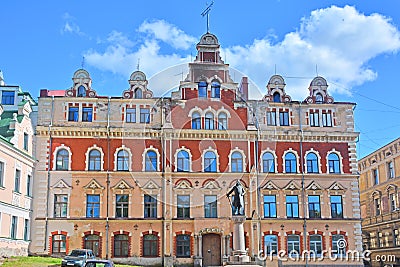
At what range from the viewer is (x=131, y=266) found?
40.6 meters

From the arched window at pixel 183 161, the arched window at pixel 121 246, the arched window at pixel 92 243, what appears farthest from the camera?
the arched window at pixel 183 161

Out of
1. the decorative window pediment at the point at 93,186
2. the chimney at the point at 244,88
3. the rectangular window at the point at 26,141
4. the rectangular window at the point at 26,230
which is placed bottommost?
the rectangular window at the point at 26,230

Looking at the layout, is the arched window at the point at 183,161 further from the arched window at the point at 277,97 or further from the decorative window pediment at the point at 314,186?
the decorative window pediment at the point at 314,186

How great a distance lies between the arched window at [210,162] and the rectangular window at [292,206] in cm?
686

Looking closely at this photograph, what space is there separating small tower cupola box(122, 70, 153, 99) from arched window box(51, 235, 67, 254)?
12934mm

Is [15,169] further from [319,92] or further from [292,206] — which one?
[319,92]

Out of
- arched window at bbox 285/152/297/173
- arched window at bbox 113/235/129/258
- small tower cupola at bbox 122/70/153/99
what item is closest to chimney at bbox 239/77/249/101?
arched window at bbox 285/152/297/173

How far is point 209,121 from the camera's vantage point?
47.0 metres

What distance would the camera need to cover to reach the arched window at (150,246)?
4412 cm

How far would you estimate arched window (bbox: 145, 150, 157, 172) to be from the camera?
4569 centimetres

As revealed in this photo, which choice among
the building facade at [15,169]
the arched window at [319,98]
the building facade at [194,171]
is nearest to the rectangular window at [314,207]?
the building facade at [194,171]

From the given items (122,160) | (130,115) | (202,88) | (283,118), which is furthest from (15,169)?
(283,118)

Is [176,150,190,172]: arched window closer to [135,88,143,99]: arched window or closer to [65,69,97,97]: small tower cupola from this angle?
[135,88,143,99]: arched window

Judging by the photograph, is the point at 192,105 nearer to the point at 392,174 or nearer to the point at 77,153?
the point at 77,153
